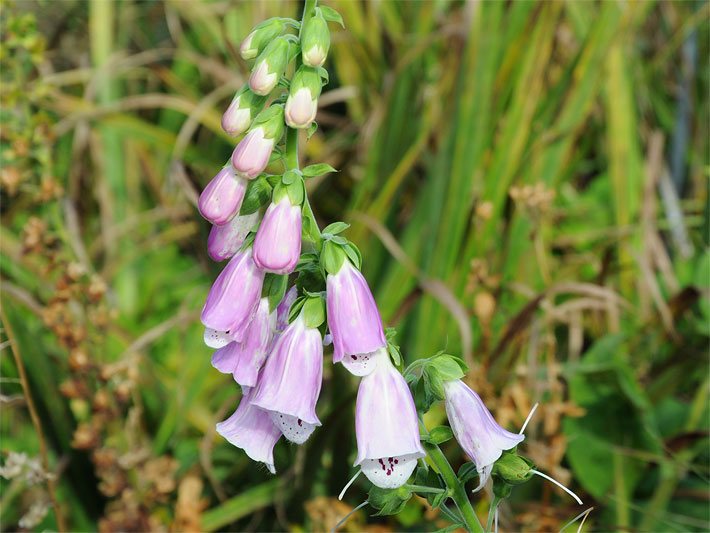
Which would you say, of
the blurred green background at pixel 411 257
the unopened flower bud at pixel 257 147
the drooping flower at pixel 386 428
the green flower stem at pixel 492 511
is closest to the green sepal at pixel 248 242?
the unopened flower bud at pixel 257 147

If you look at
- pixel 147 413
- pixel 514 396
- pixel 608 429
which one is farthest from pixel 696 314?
pixel 147 413

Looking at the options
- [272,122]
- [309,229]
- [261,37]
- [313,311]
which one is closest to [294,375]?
[313,311]

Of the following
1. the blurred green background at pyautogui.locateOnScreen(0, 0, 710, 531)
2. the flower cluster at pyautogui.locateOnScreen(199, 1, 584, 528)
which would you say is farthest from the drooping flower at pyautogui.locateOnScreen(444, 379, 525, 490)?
the blurred green background at pyautogui.locateOnScreen(0, 0, 710, 531)

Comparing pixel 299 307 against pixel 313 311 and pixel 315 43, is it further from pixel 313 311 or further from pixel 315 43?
pixel 315 43

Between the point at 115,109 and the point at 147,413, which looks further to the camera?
the point at 115,109

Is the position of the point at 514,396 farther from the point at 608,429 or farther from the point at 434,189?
the point at 434,189

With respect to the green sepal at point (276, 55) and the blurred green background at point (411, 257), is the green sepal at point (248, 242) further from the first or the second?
the blurred green background at point (411, 257)
